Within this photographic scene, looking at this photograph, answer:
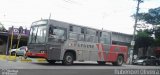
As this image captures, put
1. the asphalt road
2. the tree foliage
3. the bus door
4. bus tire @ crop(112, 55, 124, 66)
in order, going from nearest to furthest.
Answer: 1. the asphalt road
2. the bus door
3. bus tire @ crop(112, 55, 124, 66)
4. the tree foliage

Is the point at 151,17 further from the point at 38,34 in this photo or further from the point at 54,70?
the point at 54,70

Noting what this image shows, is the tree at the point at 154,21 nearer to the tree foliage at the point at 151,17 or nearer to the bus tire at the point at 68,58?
the tree foliage at the point at 151,17

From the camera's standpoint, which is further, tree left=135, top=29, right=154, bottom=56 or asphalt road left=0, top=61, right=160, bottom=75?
tree left=135, top=29, right=154, bottom=56

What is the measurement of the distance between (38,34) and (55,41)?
1339mm

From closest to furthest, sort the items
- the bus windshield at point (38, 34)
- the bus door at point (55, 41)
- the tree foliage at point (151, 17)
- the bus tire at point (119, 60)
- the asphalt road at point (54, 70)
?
the asphalt road at point (54, 70), the bus door at point (55, 41), the bus windshield at point (38, 34), the bus tire at point (119, 60), the tree foliage at point (151, 17)

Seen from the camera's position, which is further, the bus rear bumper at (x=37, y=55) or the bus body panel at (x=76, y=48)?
the bus body panel at (x=76, y=48)

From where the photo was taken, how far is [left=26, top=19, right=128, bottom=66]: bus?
17625 millimetres

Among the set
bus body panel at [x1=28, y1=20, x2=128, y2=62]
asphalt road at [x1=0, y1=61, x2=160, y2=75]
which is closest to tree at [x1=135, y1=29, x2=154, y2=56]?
bus body panel at [x1=28, y1=20, x2=128, y2=62]

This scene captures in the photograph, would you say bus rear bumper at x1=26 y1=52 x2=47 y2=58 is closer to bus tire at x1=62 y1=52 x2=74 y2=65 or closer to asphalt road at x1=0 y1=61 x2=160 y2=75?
asphalt road at x1=0 y1=61 x2=160 y2=75

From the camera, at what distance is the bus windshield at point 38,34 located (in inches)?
698

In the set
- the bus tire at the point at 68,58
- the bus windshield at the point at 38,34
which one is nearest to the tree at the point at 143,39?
the bus tire at the point at 68,58

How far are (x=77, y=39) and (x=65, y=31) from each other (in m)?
1.30

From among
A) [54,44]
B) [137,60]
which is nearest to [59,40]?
[54,44]

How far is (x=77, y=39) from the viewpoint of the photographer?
19.4m
